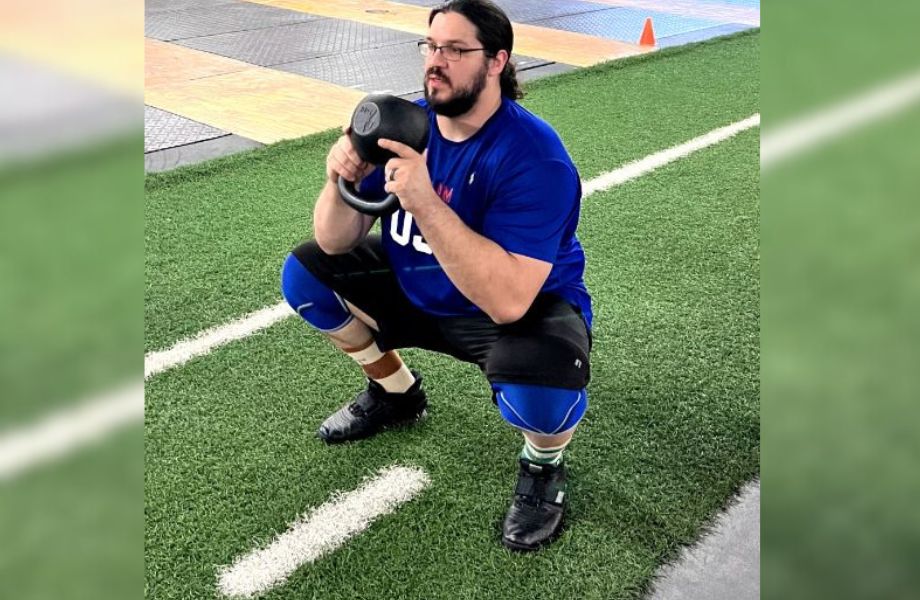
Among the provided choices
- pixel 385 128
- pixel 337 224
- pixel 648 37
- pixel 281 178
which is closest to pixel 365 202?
pixel 385 128

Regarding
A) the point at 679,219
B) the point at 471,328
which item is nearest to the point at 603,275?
the point at 679,219

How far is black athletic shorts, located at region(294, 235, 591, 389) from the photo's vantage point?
2057 millimetres

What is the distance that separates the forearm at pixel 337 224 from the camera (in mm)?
2227

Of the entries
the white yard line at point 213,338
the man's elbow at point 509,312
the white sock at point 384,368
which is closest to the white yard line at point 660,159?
the white yard line at point 213,338

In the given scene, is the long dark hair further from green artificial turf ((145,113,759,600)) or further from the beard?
green artificial turf ((145,113,759,600))

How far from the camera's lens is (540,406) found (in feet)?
6.76

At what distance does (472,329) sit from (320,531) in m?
0.66

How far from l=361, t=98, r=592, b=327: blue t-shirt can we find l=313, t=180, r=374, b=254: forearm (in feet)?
0.22
